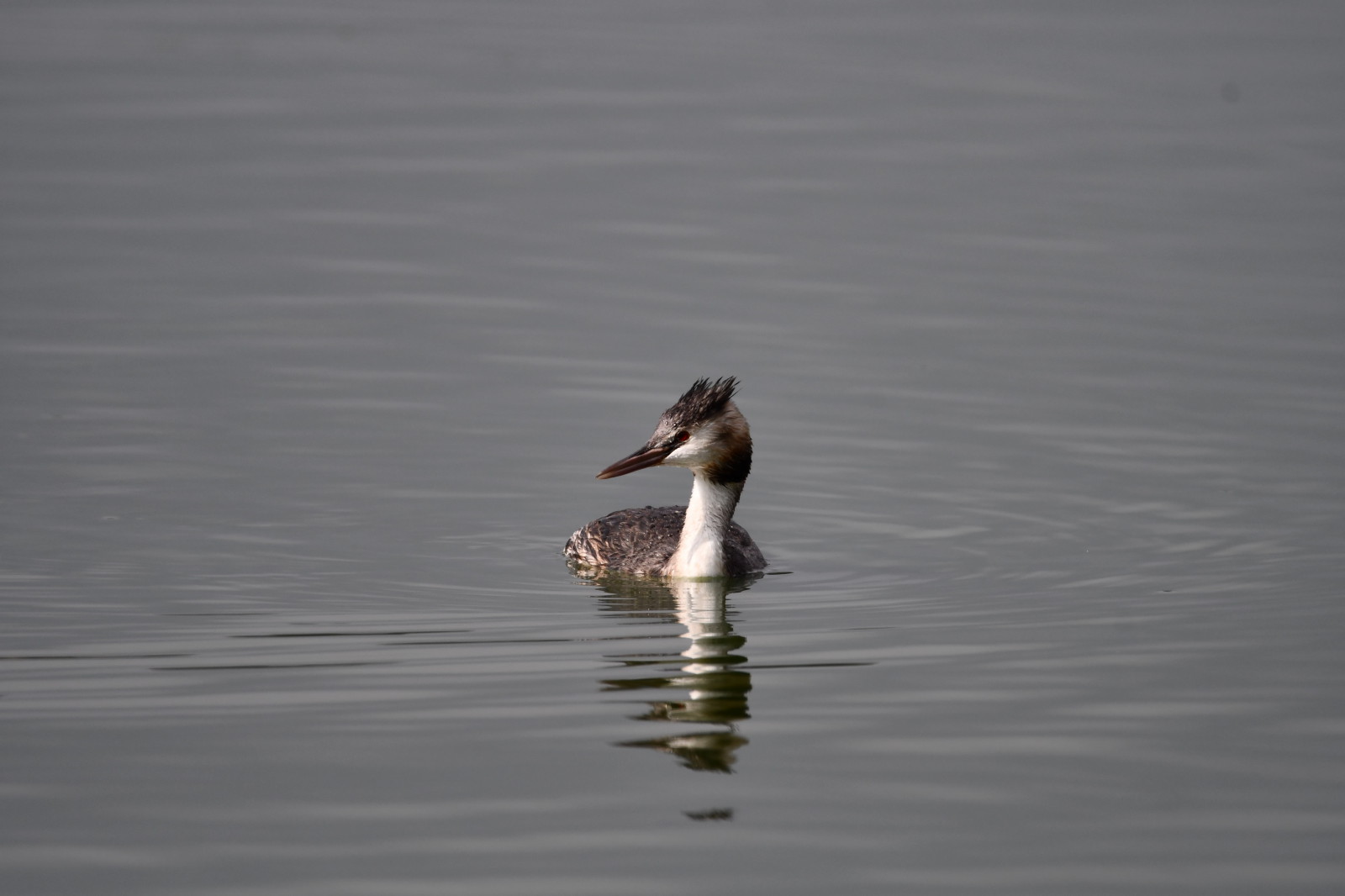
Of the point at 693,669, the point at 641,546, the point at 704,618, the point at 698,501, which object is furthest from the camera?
the point at 641,546

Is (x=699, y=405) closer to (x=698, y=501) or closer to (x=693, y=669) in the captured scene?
(x=698, y=501)

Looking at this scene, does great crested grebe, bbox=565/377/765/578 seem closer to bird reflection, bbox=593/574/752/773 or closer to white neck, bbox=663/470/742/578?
white neck, bbox=663/470/742/578

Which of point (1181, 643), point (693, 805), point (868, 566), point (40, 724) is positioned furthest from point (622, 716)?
point (868, 566)

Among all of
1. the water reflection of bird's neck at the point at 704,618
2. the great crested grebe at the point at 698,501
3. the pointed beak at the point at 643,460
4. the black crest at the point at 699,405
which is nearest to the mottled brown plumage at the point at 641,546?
the great crested grebe at the point at 698,501

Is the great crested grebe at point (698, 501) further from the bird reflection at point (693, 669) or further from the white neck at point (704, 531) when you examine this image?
the bird reflection at point (693, 669)

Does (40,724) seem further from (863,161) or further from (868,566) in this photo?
(863,161)

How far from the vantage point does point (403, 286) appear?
19125 millimetres

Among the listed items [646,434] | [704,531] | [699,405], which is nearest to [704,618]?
[704,531]

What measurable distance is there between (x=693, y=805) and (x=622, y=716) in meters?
1.29

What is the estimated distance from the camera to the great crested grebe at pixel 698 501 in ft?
41.6

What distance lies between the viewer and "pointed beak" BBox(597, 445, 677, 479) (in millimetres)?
12617

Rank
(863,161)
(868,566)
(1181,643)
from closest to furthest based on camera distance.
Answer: (1181,643) → (868,566) → (863,161)

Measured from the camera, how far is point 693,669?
10016 millimetres

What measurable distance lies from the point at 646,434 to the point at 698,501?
108 inches
